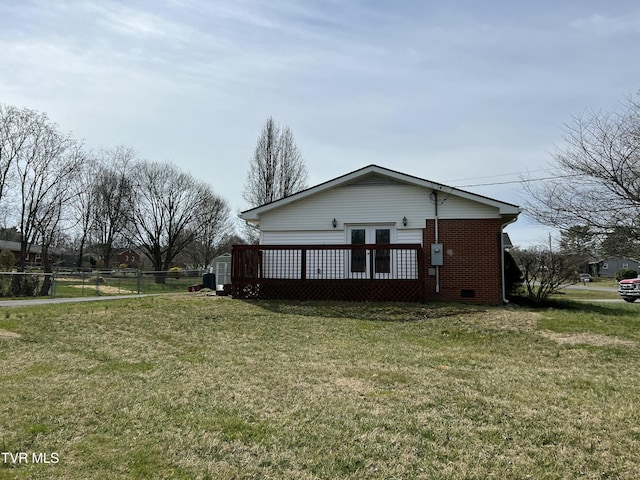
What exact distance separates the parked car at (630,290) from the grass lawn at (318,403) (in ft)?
56.1

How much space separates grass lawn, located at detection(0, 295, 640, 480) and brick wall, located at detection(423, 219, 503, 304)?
453cm

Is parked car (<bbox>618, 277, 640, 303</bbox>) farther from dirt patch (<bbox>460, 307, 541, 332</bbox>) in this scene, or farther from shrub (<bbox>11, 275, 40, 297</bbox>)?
shrub (<bbox>11, 275, 40, 297</bbox>)

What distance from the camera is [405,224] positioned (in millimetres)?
12398

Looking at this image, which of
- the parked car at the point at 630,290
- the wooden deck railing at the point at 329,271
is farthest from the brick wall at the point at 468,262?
the parked car at the point at 630,290

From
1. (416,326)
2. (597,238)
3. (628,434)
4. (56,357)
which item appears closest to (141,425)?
(56,357)

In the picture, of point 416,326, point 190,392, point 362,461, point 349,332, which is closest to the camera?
point 362,461

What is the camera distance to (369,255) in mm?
11938

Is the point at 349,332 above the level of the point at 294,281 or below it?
below

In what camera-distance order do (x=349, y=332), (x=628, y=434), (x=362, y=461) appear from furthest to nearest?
(x=349, y=332)
(x=628, y=434)
(x=362, y=461)

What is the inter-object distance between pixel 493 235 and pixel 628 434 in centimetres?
931

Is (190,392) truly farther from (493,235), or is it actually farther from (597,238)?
(597,238)

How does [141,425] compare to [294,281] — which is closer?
[141,425]

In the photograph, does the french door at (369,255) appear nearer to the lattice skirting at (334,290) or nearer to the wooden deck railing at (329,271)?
the wooden deck railing at (329,271)

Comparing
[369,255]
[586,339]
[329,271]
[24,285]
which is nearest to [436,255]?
[369,255]
